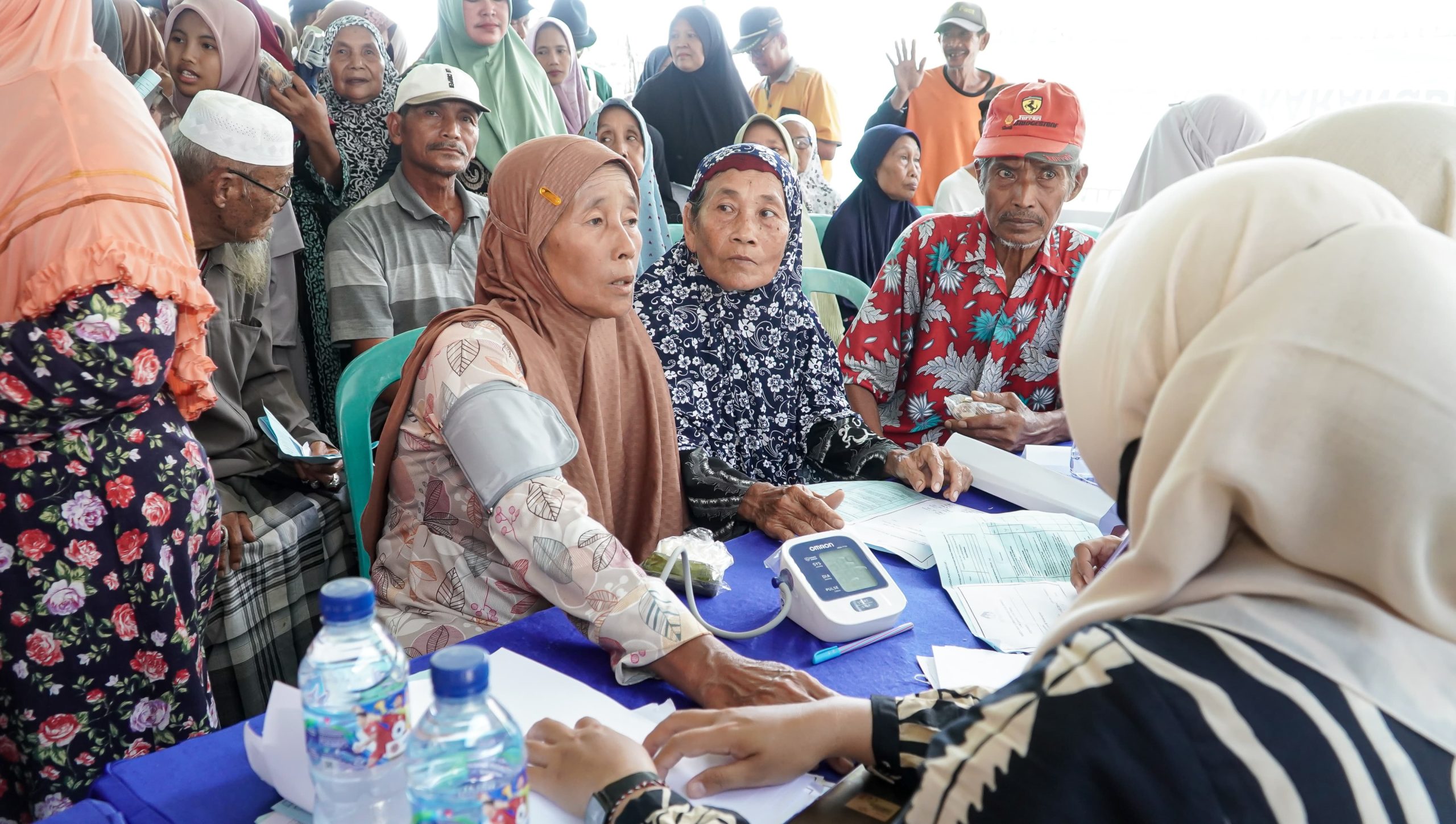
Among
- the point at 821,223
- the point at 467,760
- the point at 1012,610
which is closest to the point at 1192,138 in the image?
the point at 821,223

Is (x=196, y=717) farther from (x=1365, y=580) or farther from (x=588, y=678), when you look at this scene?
(x=1365, y=580)

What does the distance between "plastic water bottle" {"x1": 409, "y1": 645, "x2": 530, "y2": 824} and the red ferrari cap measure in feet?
7.12

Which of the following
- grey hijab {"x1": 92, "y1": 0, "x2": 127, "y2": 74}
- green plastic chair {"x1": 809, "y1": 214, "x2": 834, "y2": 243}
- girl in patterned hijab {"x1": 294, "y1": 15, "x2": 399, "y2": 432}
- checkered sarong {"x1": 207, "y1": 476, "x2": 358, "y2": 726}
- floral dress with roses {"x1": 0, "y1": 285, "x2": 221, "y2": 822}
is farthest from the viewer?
green plastic chair {"x1": 809, "y1": 214, "x2": 834, "y2": 243}

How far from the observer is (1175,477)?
59cm

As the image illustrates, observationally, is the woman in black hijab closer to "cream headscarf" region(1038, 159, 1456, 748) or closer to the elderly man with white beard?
the elderly man with white beard

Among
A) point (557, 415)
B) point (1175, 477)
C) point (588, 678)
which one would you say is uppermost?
point (1175, 477)

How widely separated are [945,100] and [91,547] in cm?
448

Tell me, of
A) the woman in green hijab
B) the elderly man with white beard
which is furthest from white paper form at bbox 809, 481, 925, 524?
the woman in green hijab

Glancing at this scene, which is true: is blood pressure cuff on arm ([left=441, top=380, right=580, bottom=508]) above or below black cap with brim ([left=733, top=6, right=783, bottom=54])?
below

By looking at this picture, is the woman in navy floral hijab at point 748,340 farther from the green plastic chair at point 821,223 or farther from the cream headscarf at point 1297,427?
the green plastic chair at point 821,223

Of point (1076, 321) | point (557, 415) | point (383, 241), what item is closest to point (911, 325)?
point (557, 415)

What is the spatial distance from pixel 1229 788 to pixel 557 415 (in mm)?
1031

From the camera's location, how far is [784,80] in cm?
541

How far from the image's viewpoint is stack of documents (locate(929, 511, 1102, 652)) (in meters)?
1.30
